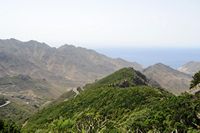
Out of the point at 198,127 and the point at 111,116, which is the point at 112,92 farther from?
the point at 198,127

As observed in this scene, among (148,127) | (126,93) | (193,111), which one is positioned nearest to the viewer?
(148,127)

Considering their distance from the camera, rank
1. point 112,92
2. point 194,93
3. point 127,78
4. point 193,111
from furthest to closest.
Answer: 1. point 127,78
2. point 112,92
3. point 194,93
4. point 193,111

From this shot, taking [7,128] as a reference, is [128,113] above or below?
above

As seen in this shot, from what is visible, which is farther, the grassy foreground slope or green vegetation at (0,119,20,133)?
green vegetation at (0,119,20,133)

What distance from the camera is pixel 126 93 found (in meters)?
105

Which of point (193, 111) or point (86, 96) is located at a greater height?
point (193, 111)

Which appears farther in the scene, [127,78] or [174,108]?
[127,78]

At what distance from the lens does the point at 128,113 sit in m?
90.1

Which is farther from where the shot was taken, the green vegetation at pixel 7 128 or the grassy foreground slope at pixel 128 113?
the green vegetation at pixel 7 128

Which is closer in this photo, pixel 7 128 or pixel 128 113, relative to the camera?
pixel 7 128

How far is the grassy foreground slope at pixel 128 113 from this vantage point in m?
68.9

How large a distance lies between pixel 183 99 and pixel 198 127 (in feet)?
41.1

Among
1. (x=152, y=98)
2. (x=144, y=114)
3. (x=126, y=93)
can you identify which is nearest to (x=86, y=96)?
(x=126, y=93)

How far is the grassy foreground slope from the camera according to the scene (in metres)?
68.9
